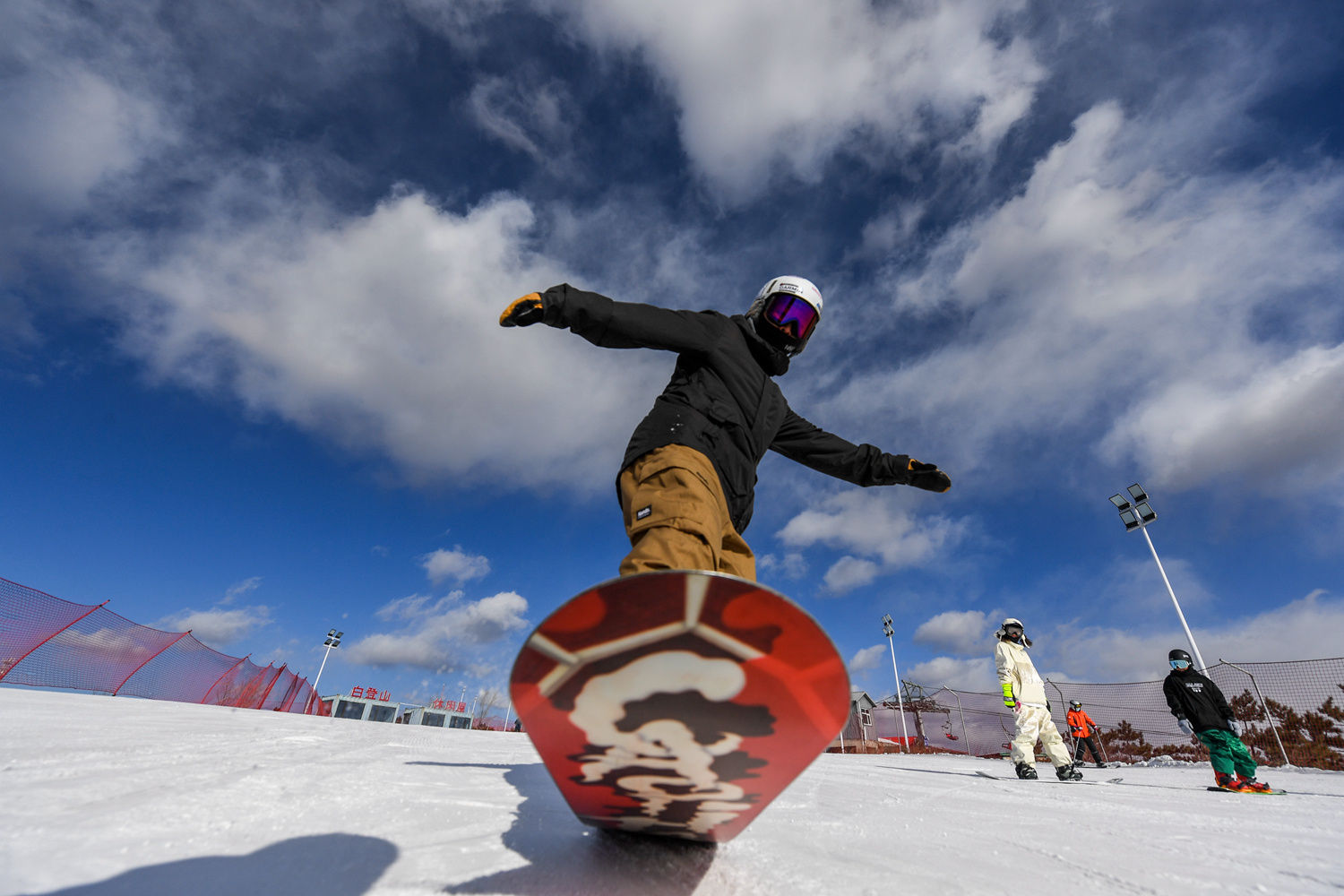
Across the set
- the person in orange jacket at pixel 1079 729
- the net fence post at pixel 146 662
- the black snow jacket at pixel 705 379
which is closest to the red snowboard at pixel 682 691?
the black snow jacket at pixel 705 379

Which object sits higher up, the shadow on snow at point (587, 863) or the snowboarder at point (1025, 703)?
the snowboarder at point (1025, 703)

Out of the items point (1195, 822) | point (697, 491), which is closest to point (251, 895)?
point (697, 491)

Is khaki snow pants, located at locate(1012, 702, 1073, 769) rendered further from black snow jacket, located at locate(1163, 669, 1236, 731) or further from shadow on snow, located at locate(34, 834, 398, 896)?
shadow on snow, located at locate(34, 834, 398, 896)

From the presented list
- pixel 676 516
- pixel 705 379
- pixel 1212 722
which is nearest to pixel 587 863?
pixel 676 516

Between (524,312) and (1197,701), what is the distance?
769cm

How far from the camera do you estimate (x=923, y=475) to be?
294 centimetres

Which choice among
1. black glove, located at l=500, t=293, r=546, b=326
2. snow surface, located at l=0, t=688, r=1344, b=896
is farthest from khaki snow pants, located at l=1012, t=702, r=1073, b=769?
black glove, located at l=500, t=293, r=546, b=326

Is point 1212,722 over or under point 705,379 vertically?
under

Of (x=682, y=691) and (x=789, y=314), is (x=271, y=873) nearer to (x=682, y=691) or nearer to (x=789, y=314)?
(x=682, y=691)

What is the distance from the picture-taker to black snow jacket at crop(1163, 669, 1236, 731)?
5422mm

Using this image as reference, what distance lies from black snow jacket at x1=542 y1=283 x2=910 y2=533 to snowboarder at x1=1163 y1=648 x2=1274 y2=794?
19.5 feet

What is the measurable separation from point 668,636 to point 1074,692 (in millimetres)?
18191

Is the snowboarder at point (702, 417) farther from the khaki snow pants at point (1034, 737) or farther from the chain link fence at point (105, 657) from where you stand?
the chain link fence at point (105, 657)

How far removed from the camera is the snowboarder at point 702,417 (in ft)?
5.34
